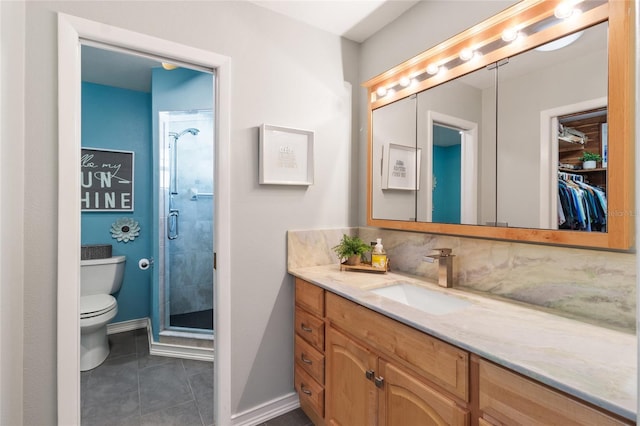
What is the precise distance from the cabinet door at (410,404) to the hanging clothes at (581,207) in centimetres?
78

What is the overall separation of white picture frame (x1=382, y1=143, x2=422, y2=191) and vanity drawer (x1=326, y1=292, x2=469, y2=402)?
2.70ft

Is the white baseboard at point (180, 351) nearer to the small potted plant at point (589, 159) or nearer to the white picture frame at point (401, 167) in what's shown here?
the white picture frame at point (401, 167)

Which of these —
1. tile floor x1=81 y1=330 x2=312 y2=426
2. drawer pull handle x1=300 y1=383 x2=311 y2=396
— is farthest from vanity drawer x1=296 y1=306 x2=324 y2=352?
tile floor x1=81 y1=330 x2=312 y2=426

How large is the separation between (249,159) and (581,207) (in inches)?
60.3

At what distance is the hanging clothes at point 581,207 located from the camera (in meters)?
1.07

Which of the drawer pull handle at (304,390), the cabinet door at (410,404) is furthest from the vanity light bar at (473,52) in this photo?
the drawer pull handle at (304,390)

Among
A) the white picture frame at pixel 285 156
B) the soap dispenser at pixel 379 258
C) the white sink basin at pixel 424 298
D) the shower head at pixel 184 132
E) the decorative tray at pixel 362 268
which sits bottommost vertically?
the white sink basin at pixel 424 298

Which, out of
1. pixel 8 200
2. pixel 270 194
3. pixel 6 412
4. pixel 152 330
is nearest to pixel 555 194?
pixel 270 194

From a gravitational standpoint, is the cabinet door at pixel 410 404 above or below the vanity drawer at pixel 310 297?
below

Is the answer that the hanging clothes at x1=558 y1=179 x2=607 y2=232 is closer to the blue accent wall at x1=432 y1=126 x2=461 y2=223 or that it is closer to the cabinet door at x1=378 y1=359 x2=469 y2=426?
the blue accent wall at x1=432 y1=126 x2=461 y2=223

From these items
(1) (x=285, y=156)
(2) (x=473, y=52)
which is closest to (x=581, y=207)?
(2) (x=473, y=52)

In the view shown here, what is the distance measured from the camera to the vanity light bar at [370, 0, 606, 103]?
1139 millimetres

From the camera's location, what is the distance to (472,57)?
1.47m

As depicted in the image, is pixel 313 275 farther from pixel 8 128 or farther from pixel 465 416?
pixel 8 128
